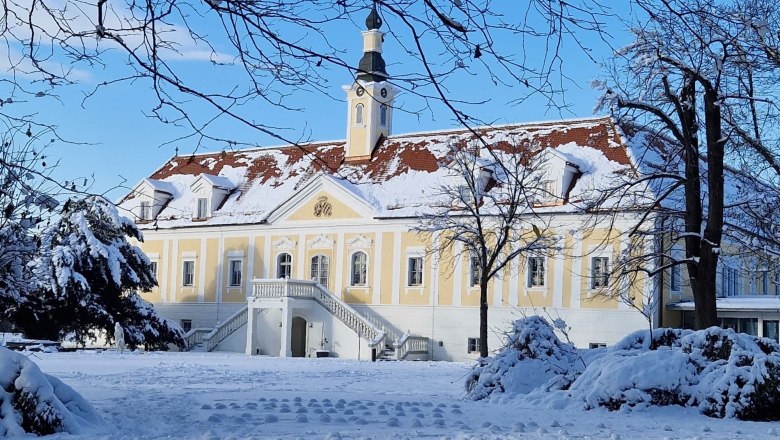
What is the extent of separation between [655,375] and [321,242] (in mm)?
31563

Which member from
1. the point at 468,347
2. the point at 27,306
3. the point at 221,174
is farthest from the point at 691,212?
the point at 221,174

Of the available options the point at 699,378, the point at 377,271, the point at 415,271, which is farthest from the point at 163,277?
the point at 699,378

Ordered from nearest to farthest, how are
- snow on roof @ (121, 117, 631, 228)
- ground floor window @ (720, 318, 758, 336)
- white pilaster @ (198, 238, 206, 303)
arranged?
ground floor window @ (720, 318, 758, 336) → snow on roof @ (121, 117, 631, 228) → white pilaster @ (198, 238, 206, 303)

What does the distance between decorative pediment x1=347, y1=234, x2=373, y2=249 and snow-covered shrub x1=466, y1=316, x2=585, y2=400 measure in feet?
86.2

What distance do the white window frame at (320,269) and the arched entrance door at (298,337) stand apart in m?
1.88

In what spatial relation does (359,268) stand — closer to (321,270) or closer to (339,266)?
(339,266)

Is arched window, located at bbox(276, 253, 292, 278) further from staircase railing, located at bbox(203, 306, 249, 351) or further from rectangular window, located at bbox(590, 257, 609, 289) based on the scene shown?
rectangular window, located at bbox(590, 257, 609, 289)

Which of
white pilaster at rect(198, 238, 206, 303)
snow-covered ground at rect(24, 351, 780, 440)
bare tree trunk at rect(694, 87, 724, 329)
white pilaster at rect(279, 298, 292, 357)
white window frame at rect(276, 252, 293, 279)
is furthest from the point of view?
white pilaster at rect(198, 238, 206, 303)

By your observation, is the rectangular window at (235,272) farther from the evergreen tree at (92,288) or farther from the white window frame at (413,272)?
the white window frame at (413,272)

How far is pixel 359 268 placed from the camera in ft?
139

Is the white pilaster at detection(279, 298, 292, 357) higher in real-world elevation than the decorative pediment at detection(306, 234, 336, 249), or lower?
lower

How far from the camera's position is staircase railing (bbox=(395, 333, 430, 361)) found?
38.1m

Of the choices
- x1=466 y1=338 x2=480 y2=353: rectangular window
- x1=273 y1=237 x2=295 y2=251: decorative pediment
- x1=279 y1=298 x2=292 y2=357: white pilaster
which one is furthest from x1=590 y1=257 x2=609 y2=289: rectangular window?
x1=273 y1=237 x2=295 y2=251: decorative pediment

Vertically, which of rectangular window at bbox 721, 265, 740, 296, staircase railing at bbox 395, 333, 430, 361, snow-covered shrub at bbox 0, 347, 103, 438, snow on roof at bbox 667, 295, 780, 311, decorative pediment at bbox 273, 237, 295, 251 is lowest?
staircase railing at bbox 395, 333, 430, 361
